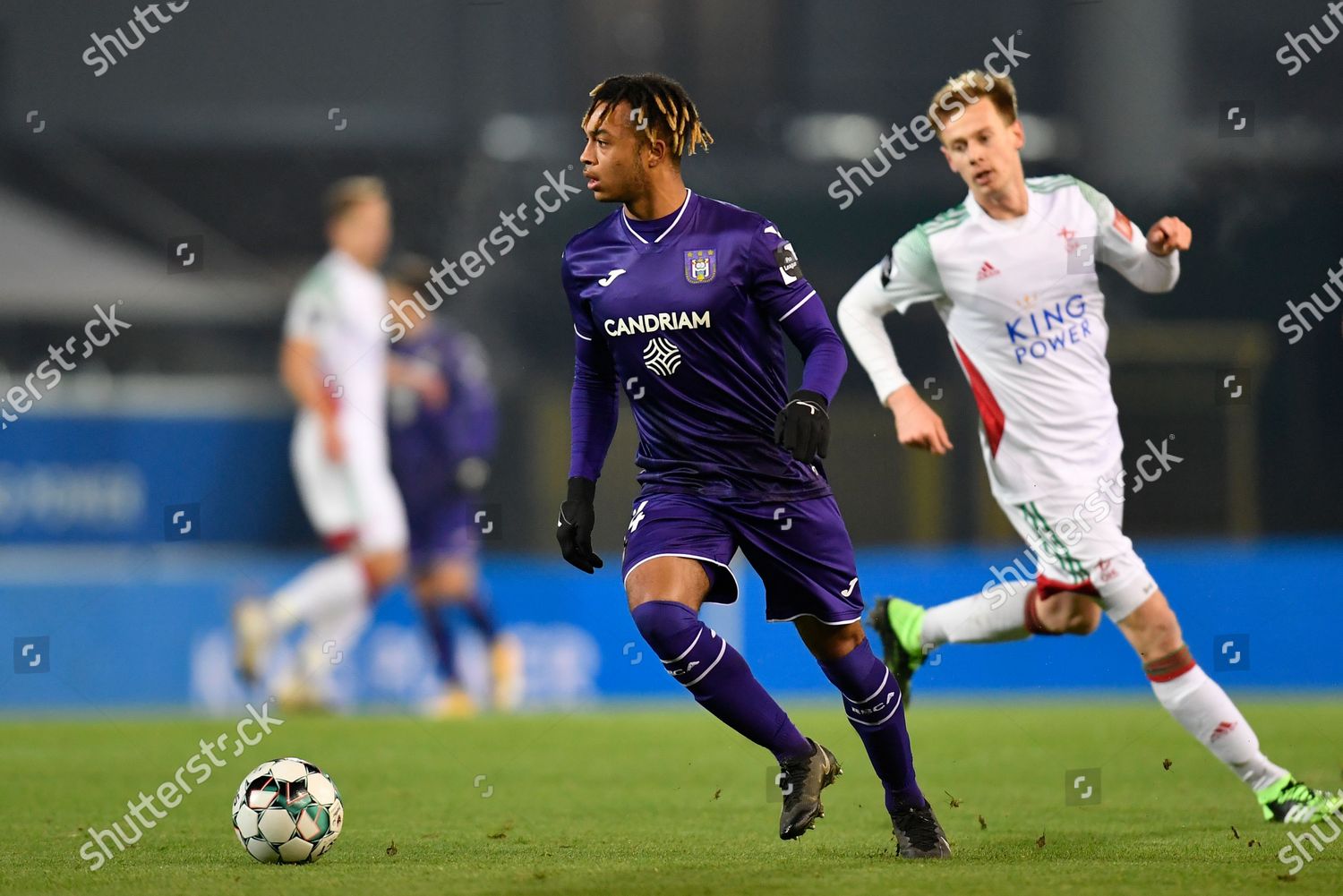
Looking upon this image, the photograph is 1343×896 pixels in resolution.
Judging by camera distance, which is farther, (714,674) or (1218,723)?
(1218,723)

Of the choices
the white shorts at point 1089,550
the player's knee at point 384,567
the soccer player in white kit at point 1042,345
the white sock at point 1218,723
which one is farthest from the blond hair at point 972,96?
the player's knee at point 384,567

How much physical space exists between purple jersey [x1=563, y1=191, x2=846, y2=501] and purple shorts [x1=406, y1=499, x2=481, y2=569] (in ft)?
23.0

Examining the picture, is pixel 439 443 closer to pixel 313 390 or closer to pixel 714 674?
pixel 313 390

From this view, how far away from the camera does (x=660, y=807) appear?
626cm

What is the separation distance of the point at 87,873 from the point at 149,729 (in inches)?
224

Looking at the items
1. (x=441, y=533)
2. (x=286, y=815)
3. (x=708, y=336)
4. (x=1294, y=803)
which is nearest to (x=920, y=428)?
(x=708, y=336)

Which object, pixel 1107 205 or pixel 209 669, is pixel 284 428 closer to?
pixel 209 669

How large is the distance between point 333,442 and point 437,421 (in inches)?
30.1

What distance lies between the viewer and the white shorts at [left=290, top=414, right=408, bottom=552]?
1184cm

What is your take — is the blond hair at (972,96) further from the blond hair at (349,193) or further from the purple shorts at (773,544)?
the blond hair at (349,193)

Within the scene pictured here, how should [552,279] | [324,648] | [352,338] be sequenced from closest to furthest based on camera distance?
1. [324,648]
2. [352,338]
3. [552,279]

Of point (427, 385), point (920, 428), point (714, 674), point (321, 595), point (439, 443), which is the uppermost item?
point (427, 385)

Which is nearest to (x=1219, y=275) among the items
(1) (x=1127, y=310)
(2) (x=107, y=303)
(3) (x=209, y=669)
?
(1) (x=1127, y=310)

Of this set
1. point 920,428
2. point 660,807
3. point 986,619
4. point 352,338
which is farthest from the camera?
point 352,338
